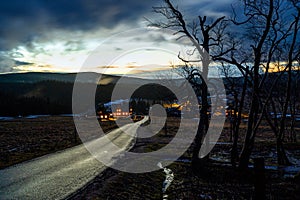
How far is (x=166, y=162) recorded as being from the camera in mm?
16078

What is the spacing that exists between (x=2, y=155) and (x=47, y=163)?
5.35 meters

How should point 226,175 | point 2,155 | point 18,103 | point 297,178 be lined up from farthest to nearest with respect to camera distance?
point 18,103 → point 2,155 → point 226,175 → point 297,178

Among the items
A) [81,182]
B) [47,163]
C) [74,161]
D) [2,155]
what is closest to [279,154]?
[81,182]

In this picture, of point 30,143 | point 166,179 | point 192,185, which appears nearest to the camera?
point 192,185

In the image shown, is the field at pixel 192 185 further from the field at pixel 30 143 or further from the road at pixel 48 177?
the field at pixel 30 143

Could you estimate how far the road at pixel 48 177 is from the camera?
935cm

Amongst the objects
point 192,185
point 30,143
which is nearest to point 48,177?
point 192,185

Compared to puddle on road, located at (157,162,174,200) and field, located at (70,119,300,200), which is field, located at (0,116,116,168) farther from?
puddle on road, located at (157,162,174,200)

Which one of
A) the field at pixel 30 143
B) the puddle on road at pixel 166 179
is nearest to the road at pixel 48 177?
the field at pixel 30 143

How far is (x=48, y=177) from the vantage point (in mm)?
11555

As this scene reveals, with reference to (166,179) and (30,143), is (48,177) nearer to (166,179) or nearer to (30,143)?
(166,179)

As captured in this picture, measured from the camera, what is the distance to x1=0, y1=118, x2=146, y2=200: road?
30.7ft

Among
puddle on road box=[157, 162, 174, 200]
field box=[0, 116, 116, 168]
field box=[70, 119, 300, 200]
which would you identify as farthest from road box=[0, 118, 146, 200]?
puddle on road box=[157, 162, 174, 200]

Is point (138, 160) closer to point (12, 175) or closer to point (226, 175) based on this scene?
point (226, 175)
